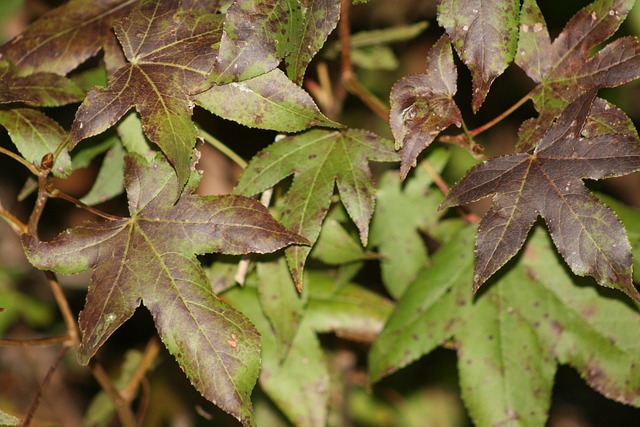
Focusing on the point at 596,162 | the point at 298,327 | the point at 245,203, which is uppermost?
the point at 596,162

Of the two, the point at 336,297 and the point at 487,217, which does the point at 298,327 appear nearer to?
the point at 336,297

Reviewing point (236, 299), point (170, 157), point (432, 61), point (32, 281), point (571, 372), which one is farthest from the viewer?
point (32, 281)

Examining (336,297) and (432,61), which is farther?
(336,297)

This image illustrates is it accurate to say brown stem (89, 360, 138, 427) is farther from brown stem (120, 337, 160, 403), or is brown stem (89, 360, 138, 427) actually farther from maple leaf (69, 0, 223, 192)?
maple leaf (69, 0, 223, 192)

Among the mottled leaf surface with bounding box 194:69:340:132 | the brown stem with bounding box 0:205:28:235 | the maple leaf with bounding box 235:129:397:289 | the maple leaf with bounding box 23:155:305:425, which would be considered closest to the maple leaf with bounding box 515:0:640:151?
the maple leaf with bounding box 235:129:397:289

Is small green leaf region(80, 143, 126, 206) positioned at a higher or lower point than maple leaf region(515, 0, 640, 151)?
lower

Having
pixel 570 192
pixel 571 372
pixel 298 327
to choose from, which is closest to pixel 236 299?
pixel 298 327

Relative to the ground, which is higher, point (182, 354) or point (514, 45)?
point (514, 45)

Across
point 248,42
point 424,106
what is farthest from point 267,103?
point 424,106
